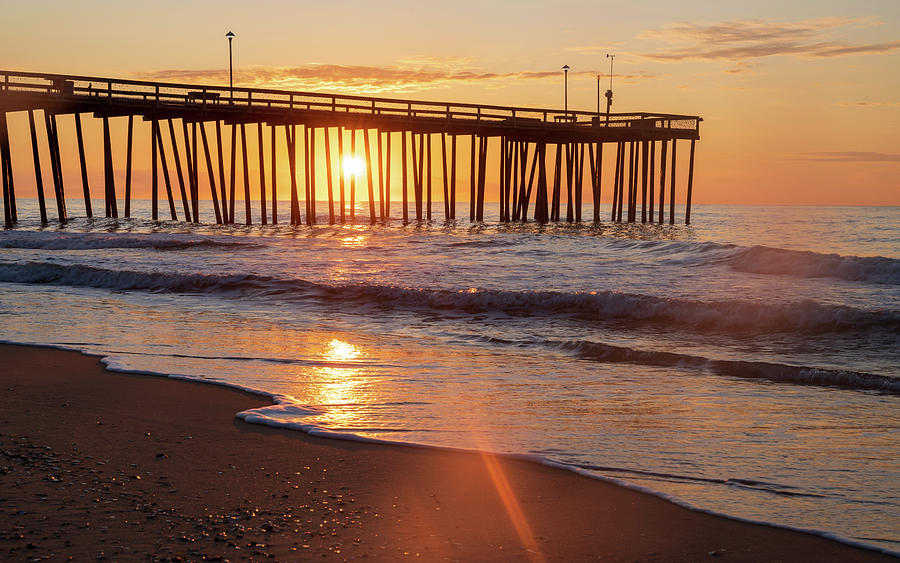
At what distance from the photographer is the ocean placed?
480 cm

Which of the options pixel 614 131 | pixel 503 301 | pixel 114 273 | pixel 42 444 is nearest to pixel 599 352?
pixel 503 301

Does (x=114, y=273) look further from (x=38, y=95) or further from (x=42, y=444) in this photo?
(x=38, y=95)

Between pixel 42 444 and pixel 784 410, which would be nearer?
pixel 42 444

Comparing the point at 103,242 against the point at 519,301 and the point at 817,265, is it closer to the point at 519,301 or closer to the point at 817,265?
the point at 519,301

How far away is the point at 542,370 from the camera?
775 centimetres

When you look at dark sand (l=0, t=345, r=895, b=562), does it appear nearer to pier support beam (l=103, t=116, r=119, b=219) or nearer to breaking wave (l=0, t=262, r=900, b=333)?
breaking wave (l=0, t=262, r=900, b=333)

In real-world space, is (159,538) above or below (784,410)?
above

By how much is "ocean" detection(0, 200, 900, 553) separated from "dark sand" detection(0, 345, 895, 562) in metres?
0.26

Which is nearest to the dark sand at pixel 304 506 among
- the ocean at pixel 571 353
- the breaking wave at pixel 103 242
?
the ocean at pixel 571 353

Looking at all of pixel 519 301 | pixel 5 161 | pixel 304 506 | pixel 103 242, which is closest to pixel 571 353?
pixel 519 301

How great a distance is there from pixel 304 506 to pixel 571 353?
17.1 ft

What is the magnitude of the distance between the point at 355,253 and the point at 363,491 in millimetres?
18679

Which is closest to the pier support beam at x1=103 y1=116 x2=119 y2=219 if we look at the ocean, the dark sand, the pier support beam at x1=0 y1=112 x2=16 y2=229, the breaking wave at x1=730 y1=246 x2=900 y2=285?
the pier support beam at x1=0 y1=112 x2=16 y2=229

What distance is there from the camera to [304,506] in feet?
13.0
